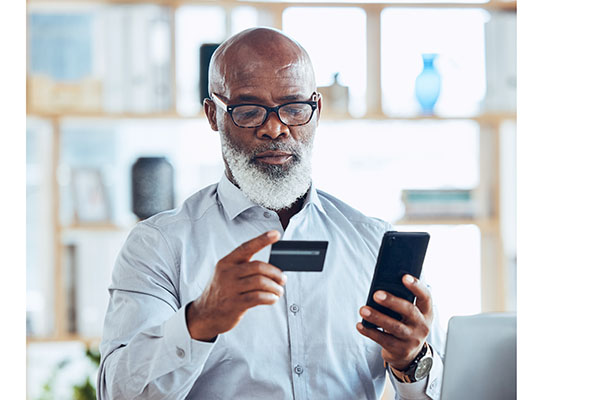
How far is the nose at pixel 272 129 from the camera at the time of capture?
1.48 meters

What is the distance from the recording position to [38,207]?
2.43m

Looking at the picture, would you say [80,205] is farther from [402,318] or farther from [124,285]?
[402,318]

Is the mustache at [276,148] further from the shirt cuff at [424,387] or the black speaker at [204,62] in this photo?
the black speaker at [204,62]

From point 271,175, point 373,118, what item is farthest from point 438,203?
point 271,175

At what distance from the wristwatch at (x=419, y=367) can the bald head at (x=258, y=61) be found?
0.60 meters

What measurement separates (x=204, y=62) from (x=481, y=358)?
162 cm

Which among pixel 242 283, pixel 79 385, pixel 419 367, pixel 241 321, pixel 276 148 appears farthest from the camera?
pixel 79 385

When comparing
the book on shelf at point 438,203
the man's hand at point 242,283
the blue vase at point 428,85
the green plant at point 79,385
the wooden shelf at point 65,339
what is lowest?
the green plant at point 79,385

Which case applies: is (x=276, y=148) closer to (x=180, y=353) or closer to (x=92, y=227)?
(x=180, y=353)

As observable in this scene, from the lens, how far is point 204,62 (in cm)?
245

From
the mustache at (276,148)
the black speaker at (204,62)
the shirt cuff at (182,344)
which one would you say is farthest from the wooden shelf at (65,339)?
the shirt cuff at (182,344)

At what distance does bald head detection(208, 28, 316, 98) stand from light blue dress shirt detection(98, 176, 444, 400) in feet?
0.78

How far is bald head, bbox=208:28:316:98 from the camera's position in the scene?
4.86ft

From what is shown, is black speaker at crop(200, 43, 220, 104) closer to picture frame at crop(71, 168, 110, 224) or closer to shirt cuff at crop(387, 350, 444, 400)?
picture frame at crop(71, 168, 110, 224)
